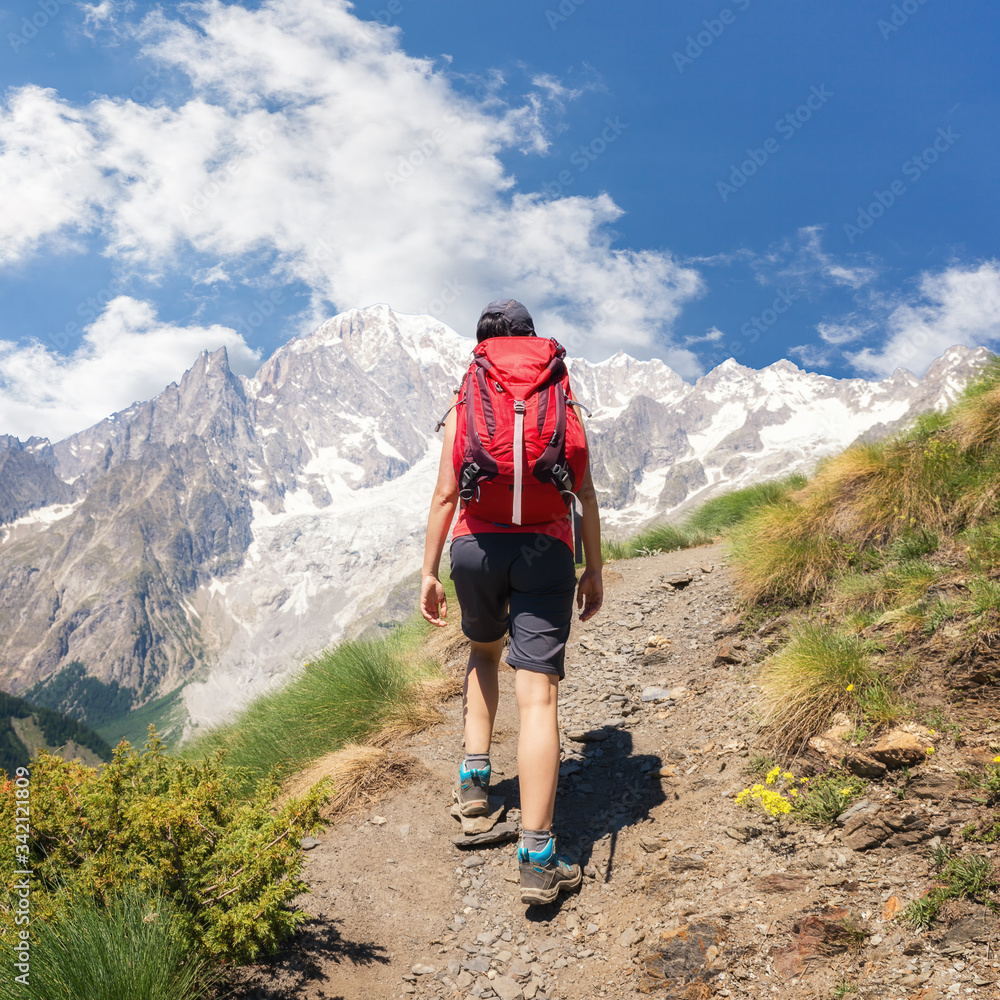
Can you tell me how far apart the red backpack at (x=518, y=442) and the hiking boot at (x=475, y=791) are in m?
1.73

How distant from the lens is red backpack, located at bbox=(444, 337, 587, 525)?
10.8 ft

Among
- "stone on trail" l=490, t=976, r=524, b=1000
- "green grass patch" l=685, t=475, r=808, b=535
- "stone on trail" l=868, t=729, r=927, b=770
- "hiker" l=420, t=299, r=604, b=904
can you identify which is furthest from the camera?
"green grass patch" l=685, t=475, r=808, b=535

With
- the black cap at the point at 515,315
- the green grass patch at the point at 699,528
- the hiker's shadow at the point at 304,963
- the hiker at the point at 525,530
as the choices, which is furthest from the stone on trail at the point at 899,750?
the green grass patch at the point at 699,528

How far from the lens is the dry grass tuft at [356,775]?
4398 millimetres

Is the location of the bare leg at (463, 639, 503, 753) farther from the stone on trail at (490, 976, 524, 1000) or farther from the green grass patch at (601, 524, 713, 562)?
the green grass patch at (601, 524, 713, 562)

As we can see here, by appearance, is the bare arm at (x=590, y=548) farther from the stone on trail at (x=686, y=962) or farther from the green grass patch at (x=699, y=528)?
the green grass patch at (x=699, y=528)

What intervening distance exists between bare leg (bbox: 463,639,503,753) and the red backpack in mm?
1093

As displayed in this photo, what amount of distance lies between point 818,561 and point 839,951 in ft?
13.8

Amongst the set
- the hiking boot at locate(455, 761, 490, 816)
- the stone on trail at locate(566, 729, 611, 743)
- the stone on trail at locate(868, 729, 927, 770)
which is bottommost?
the hiking boot at locate(455, 761, 490, 816)

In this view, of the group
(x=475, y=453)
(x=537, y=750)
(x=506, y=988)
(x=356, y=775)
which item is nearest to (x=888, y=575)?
(x=537, y=750)

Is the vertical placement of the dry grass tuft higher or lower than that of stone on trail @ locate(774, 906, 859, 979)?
higher

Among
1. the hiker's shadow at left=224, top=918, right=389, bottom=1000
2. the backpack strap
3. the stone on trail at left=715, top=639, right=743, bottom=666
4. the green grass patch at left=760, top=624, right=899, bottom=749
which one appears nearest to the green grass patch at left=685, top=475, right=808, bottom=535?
the stone on trail at left=715, top=639, right=743, bottom=666

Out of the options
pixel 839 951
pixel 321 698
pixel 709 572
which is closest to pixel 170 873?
pixel 839 951

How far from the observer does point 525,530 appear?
3.49 meters
